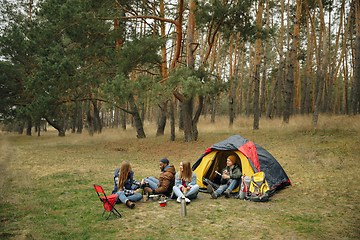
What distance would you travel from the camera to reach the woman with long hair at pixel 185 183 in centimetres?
614

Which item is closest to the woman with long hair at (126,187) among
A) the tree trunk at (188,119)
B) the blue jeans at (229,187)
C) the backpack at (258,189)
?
the blue jeans at (229,187)

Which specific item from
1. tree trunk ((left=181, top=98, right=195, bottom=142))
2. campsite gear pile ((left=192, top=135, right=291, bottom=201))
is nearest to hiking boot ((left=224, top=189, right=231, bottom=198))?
campsite gear pile ((left=192, top=135, right=291, bottom=201))

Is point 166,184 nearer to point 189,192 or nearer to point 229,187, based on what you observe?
point 189,192

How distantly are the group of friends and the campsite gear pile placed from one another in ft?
1.38

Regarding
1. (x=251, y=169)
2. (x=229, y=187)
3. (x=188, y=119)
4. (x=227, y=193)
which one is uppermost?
(x=188, y=119)

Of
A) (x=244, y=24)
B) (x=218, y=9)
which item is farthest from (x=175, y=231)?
(x=244, y=24)

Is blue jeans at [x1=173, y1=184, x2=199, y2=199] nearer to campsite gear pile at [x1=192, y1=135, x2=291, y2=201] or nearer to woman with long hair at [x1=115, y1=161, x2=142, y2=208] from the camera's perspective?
woman with long hair at [x1=115, y1=161, x2=142, y2=208]

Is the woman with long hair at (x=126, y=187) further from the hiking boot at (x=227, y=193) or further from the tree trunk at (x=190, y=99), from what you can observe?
the tree trunk at (x=190, y=99)

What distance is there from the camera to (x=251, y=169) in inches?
272

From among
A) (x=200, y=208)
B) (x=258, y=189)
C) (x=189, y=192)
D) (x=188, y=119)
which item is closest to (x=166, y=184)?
(x=189, y=192)

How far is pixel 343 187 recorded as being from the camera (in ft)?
21.9

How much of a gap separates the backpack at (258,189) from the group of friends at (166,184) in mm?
463

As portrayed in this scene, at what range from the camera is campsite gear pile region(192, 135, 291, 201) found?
6.39m

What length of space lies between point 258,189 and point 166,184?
2337 mm
